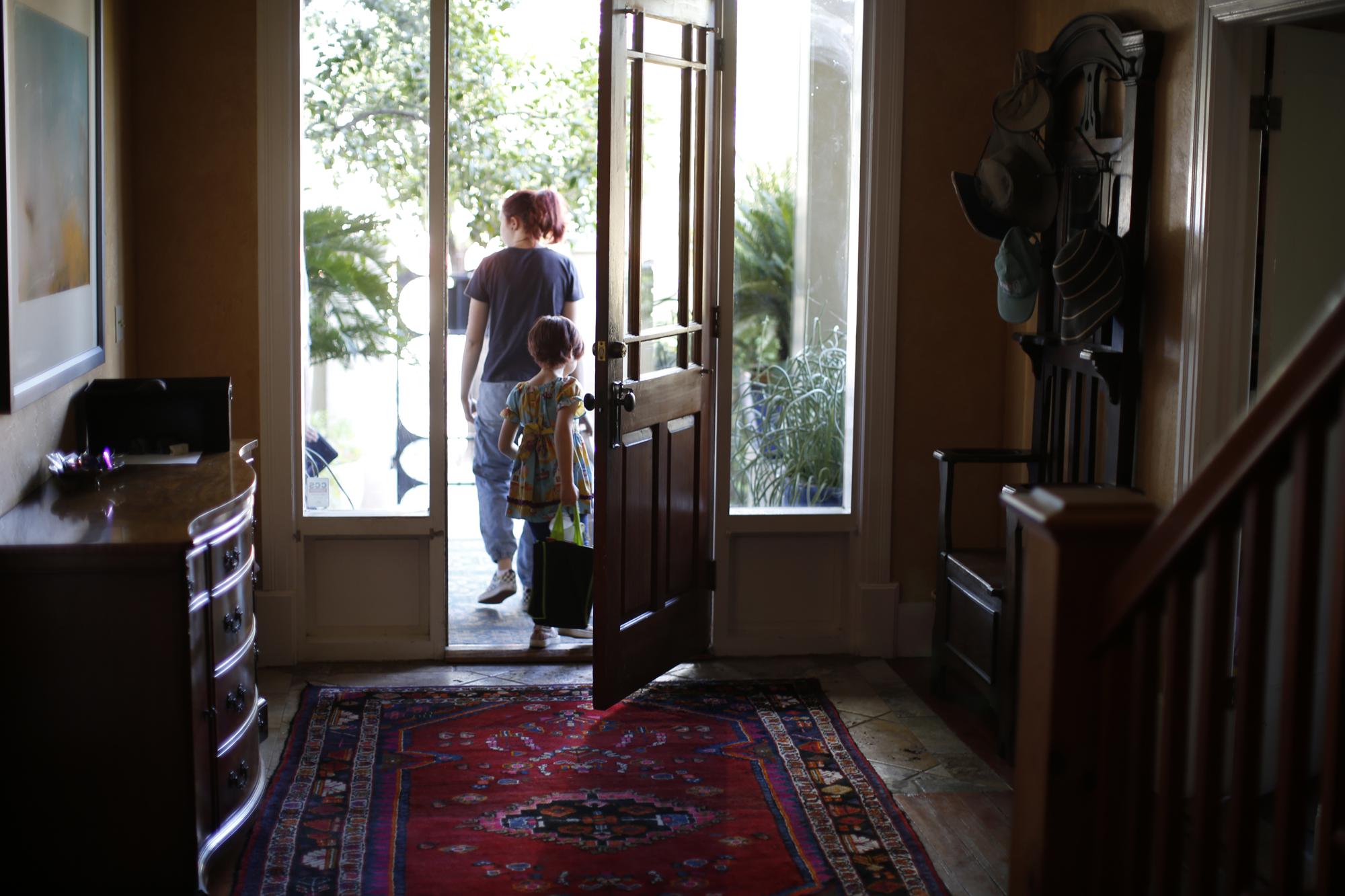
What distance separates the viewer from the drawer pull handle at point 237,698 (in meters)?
2.99

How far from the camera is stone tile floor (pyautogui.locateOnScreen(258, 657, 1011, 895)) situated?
3.21 metres

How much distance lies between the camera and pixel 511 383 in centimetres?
496

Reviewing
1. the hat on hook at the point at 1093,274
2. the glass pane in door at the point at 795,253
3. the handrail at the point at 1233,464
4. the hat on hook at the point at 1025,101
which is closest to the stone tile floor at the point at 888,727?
the glass pane in door at the point at 795,253

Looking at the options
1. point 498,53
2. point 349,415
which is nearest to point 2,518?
point 349,415

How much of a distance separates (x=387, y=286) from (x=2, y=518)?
1.82 meters

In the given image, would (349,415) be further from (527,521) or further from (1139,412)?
(1139,412)

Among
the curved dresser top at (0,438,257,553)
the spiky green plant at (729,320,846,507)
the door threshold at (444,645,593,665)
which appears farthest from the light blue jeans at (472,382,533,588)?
the curved dresser top at (0,438,257,553)

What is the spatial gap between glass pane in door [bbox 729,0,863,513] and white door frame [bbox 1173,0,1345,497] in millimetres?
1393

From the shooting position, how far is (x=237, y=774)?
306 cm

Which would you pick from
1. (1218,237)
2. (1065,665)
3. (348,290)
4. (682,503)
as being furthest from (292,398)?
(1065,665)

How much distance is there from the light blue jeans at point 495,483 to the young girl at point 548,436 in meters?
0.30

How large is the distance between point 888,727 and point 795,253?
169 cm

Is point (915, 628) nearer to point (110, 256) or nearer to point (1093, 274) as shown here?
point (1093, 274)

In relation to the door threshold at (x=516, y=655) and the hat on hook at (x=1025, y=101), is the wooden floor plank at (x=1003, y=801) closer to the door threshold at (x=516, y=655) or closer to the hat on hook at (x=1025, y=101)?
the door threshold at (x=516, y=655)
